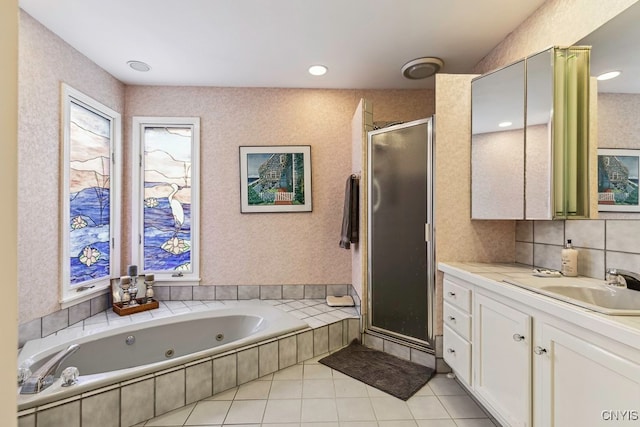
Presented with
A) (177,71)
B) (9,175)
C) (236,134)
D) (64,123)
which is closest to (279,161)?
(236,134)

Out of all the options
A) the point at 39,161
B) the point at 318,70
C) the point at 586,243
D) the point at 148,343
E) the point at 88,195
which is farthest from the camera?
the point at 318,70

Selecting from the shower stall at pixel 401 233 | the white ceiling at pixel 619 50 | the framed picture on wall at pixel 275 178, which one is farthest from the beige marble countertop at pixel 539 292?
the framed picture on wall at pixel 275 178

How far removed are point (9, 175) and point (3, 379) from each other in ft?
0.88

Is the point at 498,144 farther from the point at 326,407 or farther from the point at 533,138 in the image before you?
the point at 326,407

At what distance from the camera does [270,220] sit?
3.03m

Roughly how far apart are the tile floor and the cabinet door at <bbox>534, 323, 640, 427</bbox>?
66 cm

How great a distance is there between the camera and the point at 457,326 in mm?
1854

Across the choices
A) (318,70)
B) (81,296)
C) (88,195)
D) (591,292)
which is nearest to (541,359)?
(591,292)

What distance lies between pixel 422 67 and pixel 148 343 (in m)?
3.18

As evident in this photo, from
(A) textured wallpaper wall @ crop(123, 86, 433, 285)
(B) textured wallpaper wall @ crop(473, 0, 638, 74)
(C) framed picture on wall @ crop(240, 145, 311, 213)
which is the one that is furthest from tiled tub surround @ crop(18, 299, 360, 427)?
(B) textured wallpaper wall @ crop(473, 0, 638, 74)

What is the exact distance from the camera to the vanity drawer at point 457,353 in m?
1.73

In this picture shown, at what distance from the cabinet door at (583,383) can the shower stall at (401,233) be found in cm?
98

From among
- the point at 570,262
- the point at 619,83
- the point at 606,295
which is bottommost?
the point at 606,295

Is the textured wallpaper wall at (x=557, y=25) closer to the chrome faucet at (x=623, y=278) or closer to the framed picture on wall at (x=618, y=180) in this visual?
the framed picture on wall at (x=618, y=180)
